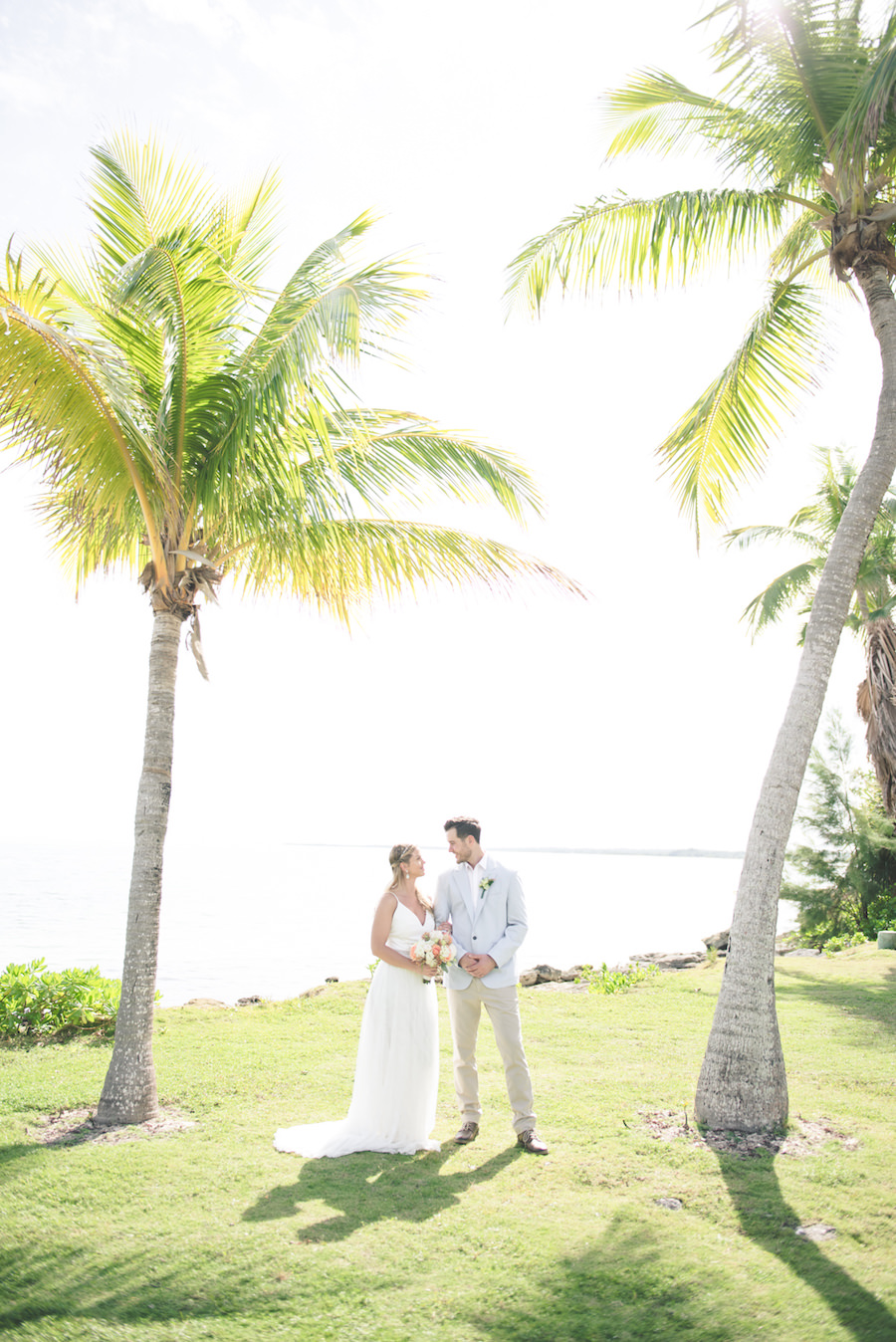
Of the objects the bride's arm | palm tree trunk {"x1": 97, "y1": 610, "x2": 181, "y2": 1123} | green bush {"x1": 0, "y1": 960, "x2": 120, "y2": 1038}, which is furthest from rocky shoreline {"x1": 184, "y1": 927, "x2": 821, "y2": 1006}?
the bride's arm

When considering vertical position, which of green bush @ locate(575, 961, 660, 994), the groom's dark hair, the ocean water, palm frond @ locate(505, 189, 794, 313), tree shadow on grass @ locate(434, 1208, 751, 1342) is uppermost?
palm frond @ locate(505, 189, 794, 313)

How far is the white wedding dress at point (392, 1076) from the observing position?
570 centimetres

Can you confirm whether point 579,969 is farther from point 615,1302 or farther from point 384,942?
point 615,1302

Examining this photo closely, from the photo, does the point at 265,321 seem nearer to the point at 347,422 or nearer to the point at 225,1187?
the point at 347,422

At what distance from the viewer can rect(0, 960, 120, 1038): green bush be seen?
868cm

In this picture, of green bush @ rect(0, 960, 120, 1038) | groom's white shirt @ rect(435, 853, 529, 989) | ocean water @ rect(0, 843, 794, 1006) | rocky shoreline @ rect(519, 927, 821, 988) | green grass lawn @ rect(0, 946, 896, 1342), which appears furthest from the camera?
Result: ocean water @ rect(0, 843, 794, 1006)

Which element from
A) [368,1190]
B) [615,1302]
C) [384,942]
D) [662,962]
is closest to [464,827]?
[384,942]

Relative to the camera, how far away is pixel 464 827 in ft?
19.5

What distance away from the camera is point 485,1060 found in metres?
8.16

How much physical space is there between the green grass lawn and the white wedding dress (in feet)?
0.55

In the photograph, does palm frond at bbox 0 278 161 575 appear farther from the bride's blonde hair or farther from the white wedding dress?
the white wedding dress

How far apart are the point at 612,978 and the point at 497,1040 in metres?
7.26

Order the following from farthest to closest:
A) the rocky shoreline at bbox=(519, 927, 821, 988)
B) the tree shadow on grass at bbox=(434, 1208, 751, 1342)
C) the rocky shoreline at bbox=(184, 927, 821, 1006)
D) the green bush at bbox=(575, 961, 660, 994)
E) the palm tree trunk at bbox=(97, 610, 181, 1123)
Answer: the rocky shoreline at bbox=(519, 927, 821, 988) < the green bush at bbox=(575, 961, 660, 994) < the rocky shoreline at bbox=(184, 927, 821, 1006) < the palm tree trunk at bbox=(97, 610, 181, 1123) < the tree shadow on grass at bbox=(434, 1208, 751, 1342)

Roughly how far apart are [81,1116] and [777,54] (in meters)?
9.82
